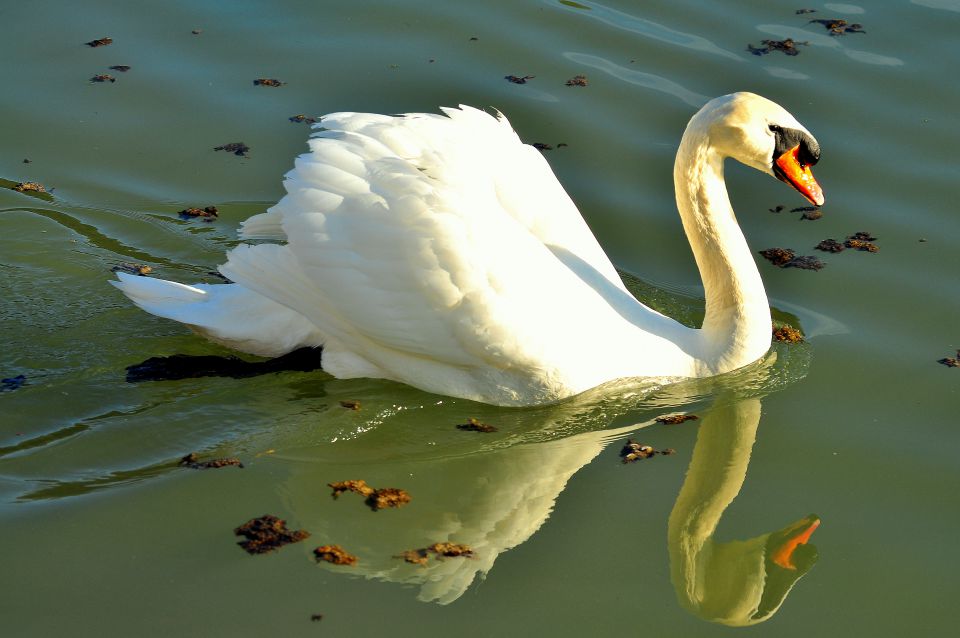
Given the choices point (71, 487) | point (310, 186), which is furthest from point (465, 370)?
point (71, 487)

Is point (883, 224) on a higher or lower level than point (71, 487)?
higher

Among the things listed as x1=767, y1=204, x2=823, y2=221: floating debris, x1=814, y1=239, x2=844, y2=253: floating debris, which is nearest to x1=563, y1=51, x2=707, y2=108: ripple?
x1=767, y1=204, x2=823, y2=221: floating debris

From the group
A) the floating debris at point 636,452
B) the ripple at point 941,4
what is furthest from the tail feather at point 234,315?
the ripple at point 941,4

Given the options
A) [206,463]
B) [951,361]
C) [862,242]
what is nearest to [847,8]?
[862,242]

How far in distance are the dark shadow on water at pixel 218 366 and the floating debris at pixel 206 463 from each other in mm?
929

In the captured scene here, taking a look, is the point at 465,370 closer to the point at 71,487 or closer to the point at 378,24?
the point at 71,487

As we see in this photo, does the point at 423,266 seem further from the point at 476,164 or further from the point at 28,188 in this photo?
the point at 28,188

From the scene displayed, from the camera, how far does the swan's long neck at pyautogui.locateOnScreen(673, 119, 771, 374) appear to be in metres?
6.66

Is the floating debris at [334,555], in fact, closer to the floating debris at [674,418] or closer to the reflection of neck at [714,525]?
the reflection of neck at [714,525]

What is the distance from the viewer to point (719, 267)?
6770mm

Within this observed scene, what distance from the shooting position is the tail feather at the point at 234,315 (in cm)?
662

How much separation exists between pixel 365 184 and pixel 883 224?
3.66m

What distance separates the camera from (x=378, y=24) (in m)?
10.3

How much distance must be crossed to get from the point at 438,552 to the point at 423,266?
1.53 meters
